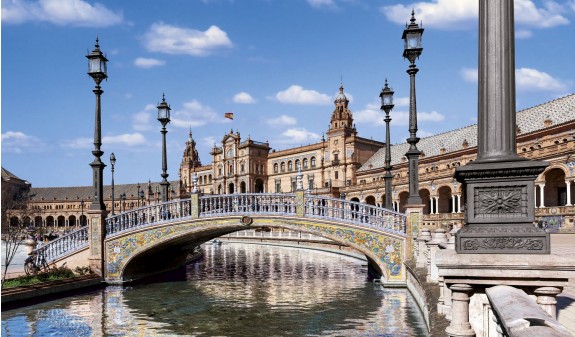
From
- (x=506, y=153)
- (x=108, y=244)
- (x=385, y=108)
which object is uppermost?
(x=385, y=108)

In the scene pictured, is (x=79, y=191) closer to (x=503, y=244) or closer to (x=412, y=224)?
(x=412, y=224)

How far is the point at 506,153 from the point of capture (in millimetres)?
5629

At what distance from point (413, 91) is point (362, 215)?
195 inches

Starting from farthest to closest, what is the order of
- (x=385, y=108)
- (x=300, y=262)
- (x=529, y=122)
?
(x=529, y=122) < (x=300, y=262) < (x=385, y=108)

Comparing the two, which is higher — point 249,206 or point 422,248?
point 249,206

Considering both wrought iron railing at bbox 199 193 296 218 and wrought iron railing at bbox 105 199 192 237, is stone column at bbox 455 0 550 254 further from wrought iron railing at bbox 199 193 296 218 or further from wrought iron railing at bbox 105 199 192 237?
wrought iron railing at bbox 105 199 192 237

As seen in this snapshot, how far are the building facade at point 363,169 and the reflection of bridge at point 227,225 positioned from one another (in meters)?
9.11

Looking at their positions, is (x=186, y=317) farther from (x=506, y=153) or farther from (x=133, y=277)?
(x=506, y=153)

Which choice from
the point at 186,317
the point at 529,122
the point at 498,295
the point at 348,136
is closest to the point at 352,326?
the point at 186,317

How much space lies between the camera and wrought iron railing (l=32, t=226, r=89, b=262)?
19.8 metres

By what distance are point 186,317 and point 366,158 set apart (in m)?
74.0

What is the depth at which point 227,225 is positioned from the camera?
19562mm

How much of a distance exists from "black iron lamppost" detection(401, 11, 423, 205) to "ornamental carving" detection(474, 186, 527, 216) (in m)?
10.2

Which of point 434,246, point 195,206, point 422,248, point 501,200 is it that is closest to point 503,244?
point 501,200
